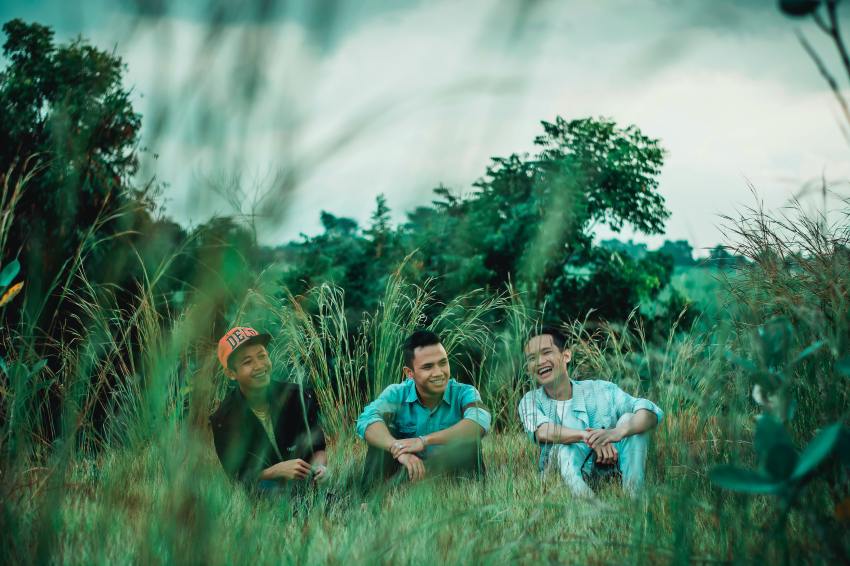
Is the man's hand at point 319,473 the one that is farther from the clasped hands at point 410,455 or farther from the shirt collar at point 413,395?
the shirt collar at point 413,395

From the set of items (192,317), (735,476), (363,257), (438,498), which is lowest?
(438,498)

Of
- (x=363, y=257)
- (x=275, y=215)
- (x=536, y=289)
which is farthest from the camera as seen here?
(x=363, y=257)

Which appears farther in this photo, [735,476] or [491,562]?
[491,562]

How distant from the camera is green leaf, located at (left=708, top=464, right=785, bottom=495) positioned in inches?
37.4

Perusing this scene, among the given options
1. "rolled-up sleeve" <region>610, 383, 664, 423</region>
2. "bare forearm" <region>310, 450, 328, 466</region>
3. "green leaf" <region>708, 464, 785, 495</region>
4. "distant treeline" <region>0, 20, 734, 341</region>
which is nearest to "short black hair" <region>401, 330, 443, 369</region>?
"bare forearm" <region>310, 450, 328, 466</region>

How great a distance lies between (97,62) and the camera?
59 centimetres

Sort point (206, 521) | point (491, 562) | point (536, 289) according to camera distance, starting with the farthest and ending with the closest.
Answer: point (536, 289) < point (491, 562) < point (206, 521)

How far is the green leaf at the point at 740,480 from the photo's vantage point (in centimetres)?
95

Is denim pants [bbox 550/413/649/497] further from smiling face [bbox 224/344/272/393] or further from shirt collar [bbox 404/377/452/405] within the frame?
smiling face [bbox 224/344/272/393]

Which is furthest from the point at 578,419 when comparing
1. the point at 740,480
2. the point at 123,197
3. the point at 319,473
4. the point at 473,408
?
the point at 123,197

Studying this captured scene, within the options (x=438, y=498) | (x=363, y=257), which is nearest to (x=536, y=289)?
(x=363, y=257)

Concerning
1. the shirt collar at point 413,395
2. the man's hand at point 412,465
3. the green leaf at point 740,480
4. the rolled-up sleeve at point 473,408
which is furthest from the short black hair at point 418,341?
the green leaf at point 740,480

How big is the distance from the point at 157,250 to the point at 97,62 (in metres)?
0.21

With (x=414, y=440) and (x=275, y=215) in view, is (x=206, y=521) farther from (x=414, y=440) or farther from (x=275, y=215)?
(x=414, y=440)
